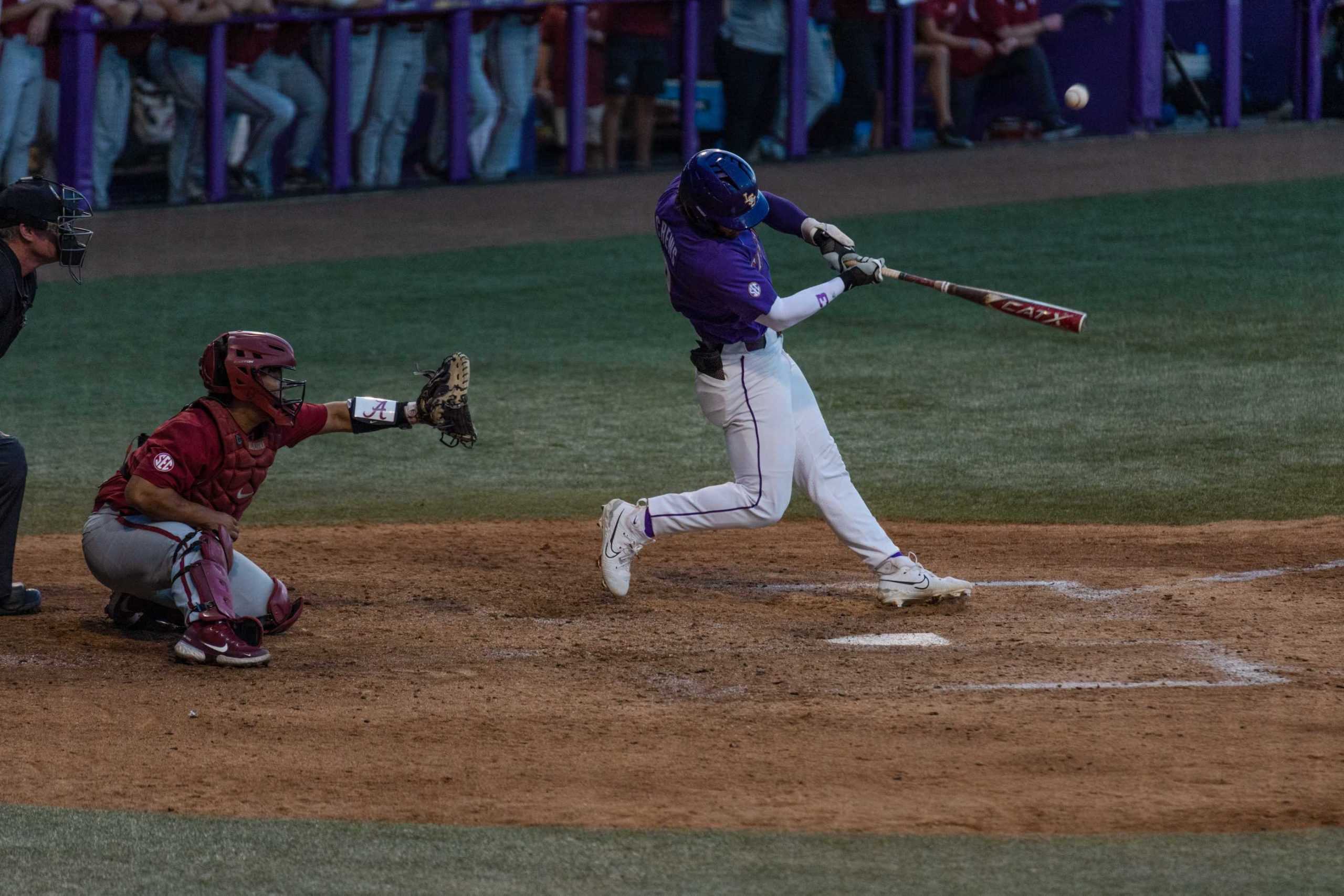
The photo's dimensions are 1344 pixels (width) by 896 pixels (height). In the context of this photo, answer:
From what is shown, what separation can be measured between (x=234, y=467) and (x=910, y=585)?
2.29 metres

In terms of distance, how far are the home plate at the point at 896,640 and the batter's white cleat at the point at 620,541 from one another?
0.82m

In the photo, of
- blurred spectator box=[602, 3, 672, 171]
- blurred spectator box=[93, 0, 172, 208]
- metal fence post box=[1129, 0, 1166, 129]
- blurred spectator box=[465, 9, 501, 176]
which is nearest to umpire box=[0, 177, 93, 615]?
blurred spectator box=[93, 0, 172, 208]

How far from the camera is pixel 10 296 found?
19.9 ft

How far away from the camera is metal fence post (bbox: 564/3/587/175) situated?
1516 cm

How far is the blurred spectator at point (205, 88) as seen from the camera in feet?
44.7

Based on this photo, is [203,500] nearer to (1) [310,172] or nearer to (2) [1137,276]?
(2) [1137,276]

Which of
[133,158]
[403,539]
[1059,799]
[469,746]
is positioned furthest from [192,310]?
[1059,799]

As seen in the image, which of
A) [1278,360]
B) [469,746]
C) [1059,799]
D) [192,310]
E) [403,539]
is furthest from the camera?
[192,310]

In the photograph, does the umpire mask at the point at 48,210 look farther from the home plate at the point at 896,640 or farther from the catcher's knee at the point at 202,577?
the home plate at the point at 896,640

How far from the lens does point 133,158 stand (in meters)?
14.1

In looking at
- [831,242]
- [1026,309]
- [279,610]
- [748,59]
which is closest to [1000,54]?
[748,59]

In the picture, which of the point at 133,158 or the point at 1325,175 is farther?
the point at 1325,175

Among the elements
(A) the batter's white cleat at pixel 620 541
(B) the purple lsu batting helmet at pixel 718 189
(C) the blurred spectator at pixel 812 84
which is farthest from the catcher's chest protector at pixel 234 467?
(C) the blurred spectator at pixel 812 84

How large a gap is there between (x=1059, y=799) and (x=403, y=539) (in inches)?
148
